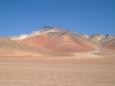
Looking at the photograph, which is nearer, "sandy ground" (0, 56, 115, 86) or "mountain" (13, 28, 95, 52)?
"sandy ground" (0, 56, 115, 86)

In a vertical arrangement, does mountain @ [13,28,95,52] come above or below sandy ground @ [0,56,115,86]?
above

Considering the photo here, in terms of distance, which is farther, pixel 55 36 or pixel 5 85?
pixel 55 36

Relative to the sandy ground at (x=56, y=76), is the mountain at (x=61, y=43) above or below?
above

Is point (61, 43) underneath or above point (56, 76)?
above

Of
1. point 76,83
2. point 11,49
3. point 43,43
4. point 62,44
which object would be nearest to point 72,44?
point 62,44

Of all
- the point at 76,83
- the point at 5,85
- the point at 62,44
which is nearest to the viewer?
the point at 5,85

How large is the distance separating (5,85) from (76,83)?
458cm

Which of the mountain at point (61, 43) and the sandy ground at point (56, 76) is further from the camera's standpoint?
the mountain at point (61, 43)

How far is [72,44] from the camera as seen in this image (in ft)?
495

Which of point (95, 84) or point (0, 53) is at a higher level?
point (0, 53)

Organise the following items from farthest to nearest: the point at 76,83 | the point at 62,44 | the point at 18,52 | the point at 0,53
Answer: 1. the point at 62,44
2. the point at 18,52
3. the point at 0,53
4. the point at 76,83

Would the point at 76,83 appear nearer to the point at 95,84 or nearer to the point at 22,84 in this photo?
the point at 95,84

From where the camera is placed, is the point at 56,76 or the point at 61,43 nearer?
the point at 56,76

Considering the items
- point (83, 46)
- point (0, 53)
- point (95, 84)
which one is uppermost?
point (83, 46)
